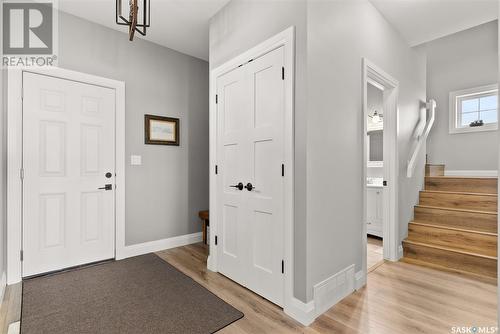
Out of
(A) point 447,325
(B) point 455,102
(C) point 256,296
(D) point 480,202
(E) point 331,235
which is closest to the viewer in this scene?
(A) point 447,325

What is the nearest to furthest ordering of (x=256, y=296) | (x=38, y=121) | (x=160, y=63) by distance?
(x=256, y=296) < (x=38, y=121) < (x=160, y=63)

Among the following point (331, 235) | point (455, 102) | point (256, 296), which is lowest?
point (256, 296)

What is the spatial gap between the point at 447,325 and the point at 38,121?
4.00 meters

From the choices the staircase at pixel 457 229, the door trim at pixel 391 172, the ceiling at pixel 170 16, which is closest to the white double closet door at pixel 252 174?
the ceiling at pixel 170 16

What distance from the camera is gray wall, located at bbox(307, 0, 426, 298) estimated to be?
1.88 meters

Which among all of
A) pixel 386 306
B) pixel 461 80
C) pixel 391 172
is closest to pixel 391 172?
pixel 391 172

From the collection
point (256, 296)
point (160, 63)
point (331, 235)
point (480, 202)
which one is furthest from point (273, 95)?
point (480, 202)

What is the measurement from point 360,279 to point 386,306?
0.35 meters

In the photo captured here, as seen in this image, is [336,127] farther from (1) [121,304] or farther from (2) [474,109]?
(2) [474,109]

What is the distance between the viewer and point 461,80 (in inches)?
175

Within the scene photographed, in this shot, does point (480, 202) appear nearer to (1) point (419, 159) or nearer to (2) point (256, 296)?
(1) point (419, 159)

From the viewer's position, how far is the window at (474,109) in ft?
13.8

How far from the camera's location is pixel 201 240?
12.5ft

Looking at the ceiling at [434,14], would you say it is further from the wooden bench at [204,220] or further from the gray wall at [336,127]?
the wooden bench at [204,220]
